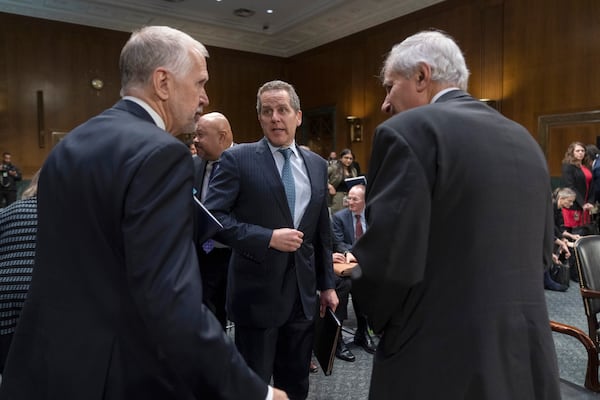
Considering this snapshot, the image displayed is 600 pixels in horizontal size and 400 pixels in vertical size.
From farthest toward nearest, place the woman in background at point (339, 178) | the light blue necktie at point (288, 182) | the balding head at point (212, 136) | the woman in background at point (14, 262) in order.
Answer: the woman in background at point (339, 178) → the balding head at point (212, 136) → the light blue necktie at point (288, 182) → the woman in background at point (14, 262)

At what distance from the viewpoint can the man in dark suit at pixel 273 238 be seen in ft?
6.05

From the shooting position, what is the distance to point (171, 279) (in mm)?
833

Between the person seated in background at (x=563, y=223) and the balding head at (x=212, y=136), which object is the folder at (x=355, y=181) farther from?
the person seated in background at (x=563, y=223)

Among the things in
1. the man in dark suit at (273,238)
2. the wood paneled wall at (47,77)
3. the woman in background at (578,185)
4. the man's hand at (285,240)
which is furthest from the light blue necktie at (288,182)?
the wood paneled wall at (47,77)

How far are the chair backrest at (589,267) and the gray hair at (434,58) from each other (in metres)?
1.97

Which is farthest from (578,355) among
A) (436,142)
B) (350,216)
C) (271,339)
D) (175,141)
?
(175,141)

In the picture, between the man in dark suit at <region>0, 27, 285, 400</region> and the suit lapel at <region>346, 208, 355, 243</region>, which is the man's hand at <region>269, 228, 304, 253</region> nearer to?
the man in dark suit at <region>0, 27, 285, 400</region>

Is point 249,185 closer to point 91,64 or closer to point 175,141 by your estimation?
point 175,141

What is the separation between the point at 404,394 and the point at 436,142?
60cm

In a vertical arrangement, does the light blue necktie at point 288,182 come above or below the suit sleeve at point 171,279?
above

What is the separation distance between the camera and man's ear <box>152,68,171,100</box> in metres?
1.02

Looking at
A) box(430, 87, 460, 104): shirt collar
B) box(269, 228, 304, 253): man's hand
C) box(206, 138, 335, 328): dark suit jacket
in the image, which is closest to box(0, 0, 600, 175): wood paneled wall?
box(206, 138, 335, 328): dark suit jacket

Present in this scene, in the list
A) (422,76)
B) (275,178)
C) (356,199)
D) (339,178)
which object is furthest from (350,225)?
(339,178)

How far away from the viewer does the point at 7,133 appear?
9.80 meters
